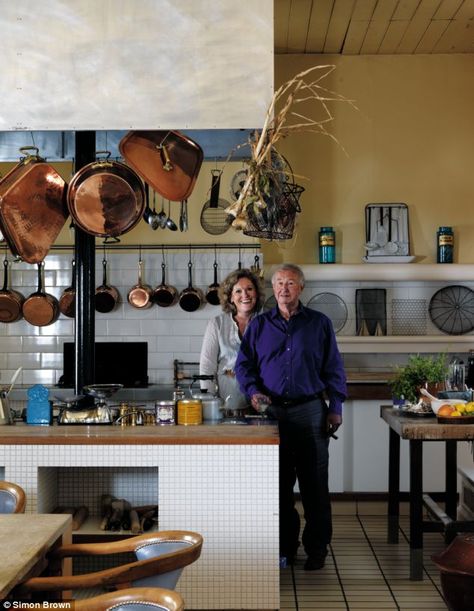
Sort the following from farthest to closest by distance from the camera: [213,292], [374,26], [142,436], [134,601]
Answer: [213,292], [374,26], [142,436], [134,601]

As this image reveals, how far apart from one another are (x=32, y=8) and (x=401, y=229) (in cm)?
399

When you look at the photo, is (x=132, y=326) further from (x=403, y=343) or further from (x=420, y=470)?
(x=420, y=470)

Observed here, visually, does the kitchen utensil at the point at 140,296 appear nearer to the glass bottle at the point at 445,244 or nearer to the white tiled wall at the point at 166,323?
the white tiled wall at the point at 166,323

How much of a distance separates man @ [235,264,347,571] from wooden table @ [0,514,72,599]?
2028mm

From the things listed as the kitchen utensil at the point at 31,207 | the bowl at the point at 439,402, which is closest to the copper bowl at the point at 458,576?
the bowl at the point at 439,402

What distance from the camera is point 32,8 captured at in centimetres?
425

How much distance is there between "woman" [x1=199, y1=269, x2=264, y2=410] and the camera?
502cm

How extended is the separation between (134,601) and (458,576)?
6.84ft

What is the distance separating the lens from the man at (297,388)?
4.80 m

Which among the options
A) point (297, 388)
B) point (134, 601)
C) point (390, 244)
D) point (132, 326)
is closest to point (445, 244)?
point (390, 244)

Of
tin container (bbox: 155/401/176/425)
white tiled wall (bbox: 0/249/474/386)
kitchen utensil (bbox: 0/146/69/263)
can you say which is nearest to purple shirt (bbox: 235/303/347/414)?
tin container (bbox: 155/401/176/425)

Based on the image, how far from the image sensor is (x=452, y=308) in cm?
729

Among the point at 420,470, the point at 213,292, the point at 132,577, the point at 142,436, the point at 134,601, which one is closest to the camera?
the point at 134,601

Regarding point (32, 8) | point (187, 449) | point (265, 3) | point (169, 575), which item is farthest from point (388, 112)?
point (169, 575)
